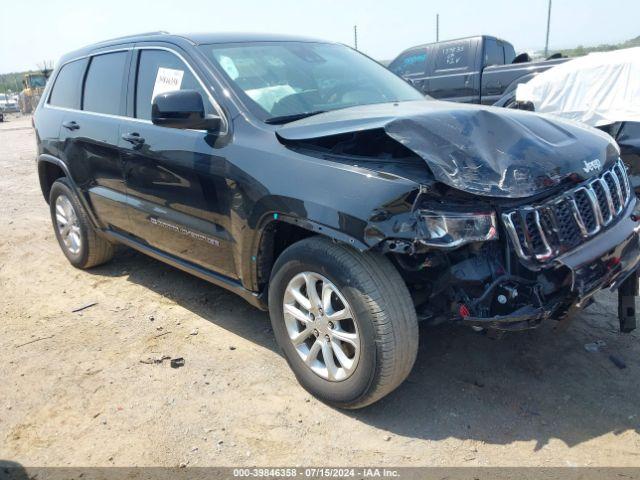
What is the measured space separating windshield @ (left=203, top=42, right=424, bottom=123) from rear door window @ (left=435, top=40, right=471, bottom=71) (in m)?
6.65

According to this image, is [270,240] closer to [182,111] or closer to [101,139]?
[182,111]

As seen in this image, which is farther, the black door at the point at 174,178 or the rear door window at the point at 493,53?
the rear door window at the point at 493,53

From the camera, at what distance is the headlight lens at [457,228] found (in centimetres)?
238

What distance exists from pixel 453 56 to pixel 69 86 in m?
7.34

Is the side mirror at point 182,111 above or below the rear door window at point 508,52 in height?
above

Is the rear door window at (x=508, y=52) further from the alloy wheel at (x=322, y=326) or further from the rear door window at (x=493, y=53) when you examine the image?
the alloy wheel at (x=322, y=326)

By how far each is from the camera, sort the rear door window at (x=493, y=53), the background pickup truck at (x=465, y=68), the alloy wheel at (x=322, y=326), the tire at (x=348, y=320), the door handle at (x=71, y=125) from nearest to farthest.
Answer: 1. the tire at (x=348, y=320)
2. the alloy wheel at (x=322, y=326)
3. the door handle at (x=71, y=125)
4. the background pickup truck at (x=465, y=68)
5. the rear door window at (x=493, y=53)

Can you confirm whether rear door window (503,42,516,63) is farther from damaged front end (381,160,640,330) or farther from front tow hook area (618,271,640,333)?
damaged front end (381,160,640,330)

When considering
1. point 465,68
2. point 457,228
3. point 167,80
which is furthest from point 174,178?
point 465,68

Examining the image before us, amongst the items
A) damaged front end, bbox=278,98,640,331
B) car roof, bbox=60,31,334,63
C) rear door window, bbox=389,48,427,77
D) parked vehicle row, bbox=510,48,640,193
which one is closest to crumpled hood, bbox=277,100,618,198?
damaged front end, bbox=278,98,640,331

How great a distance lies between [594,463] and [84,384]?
273 cm

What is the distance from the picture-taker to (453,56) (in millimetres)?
10266

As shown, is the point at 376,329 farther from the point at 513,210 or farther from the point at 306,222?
the point at 513,210

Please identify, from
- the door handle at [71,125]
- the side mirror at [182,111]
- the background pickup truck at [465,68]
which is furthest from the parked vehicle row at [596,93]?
the door handle at [71,125]
